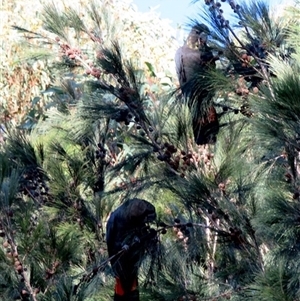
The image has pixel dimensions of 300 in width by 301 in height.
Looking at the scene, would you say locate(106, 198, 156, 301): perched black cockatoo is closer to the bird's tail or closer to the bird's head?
the bird's tail

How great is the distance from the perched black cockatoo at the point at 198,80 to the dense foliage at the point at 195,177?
0.01m

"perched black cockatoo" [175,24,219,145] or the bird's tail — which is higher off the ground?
"perched black cockatoo" [175,24,219,145]

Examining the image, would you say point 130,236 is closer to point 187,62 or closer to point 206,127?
point 206,127

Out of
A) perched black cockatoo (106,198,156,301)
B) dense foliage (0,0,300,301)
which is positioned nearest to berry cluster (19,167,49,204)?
dense foliage (0,0,300,301)

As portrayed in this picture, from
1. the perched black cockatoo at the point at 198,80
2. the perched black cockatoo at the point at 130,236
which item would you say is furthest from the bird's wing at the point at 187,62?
the perched black cockatoo at the point at 130,236

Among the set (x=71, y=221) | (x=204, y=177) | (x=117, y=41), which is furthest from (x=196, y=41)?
(x=71, y=221)

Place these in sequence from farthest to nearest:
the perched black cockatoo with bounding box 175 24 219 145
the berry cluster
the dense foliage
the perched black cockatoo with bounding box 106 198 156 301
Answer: the berry cluster
the perched black cockatoo with bounding box 175 24 219 145
the perched black cockatoo with bounding box 106 198 156 301
the dense foliage

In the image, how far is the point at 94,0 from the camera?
2328mm

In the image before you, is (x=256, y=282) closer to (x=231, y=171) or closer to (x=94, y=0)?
(x=231, y=171)

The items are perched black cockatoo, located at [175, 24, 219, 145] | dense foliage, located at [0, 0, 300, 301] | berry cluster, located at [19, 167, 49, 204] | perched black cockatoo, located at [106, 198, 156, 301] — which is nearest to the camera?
dense foliage, located at [0, 0, 300, 301]

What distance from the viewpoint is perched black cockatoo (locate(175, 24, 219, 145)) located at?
1.94 meters

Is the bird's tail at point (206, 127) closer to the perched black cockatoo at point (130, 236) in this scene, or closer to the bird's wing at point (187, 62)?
the bird's wing at point (187, 62)

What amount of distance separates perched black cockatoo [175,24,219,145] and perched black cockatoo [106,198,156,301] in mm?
252

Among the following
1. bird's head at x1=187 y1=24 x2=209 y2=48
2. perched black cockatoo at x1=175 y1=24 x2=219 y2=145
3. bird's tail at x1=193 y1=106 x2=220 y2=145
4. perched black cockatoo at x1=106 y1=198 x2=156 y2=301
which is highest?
bird's head at x1=187 y1=24 x2=209 y2=48
